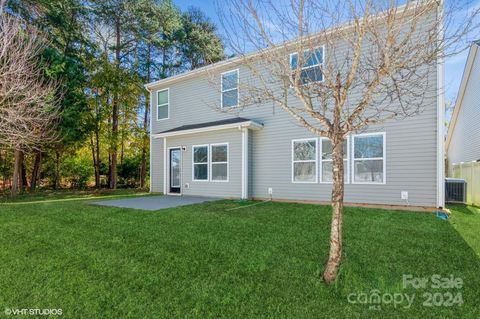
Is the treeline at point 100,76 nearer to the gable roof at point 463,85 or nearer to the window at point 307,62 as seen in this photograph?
the window at point 307,62

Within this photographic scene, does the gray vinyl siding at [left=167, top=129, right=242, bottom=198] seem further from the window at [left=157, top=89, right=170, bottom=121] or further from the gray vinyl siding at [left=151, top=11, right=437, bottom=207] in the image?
the window at [left=157, top=89, right=170, bottom=121]

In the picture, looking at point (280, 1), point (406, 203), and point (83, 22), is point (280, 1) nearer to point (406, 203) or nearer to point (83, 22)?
point (406, 203)

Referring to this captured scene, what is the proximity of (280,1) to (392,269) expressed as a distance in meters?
3.72

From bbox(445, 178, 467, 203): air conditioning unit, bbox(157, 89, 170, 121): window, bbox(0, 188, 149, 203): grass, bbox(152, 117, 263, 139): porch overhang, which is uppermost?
bbox(157, 89, 170, 121): window

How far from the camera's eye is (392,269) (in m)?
3.24

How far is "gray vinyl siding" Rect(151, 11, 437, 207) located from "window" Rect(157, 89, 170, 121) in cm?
27

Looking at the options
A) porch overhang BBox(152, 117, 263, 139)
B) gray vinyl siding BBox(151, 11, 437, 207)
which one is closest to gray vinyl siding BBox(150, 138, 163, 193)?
gray vinyl siding BBox(151, 11, 437, 207)

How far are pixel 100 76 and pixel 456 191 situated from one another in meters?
16.9

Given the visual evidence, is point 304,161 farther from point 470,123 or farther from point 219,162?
point 470,123

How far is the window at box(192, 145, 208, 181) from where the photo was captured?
1062 centimetres

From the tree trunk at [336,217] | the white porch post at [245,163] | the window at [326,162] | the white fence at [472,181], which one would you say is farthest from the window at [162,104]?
the white fence at [472,181]

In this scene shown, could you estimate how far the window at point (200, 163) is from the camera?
34.9 ft

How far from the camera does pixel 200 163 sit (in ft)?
35.4

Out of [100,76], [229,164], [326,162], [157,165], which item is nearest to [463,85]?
[326,162]
